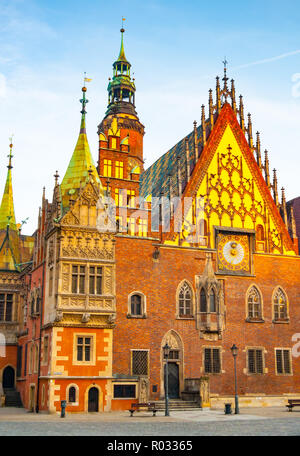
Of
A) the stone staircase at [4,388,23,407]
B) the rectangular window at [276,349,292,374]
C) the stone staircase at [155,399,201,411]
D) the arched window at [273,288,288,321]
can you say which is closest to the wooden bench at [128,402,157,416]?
the stone staircase at [155,399,201,411]

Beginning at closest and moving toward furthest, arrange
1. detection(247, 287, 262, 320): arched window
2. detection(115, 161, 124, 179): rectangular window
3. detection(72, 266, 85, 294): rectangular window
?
detection(72, 266, 85, 294): rectangular window < detection(247, 287, 262, 320): arched window < detection(115, 161, 124, 179): rectangular window

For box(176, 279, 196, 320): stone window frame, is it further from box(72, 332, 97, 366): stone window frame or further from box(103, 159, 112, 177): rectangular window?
box(103, 159, 112, 177): rectangular window

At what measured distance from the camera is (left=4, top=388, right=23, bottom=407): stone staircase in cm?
3750

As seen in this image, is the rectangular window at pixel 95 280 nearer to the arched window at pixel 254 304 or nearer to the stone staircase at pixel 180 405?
the stone staircase at pixel 180 405

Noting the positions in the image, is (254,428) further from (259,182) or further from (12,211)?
(12,211)

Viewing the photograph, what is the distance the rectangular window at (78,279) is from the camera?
3131 cm

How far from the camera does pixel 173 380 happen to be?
112 feet

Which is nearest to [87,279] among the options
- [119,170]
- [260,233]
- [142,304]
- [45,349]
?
[142,304]

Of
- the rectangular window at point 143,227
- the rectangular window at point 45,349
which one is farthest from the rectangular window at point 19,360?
the rectangular window at point 143,227

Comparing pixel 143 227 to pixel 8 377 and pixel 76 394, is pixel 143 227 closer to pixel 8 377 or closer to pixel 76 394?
pixel 76 394

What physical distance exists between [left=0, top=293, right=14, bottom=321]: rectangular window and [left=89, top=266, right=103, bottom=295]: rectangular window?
1225 cm

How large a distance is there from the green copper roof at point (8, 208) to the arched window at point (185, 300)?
55.9 feet

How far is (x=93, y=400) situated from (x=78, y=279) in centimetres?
663

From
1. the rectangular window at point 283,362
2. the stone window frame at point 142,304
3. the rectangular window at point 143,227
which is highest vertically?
the rectangular window at point 143,227
